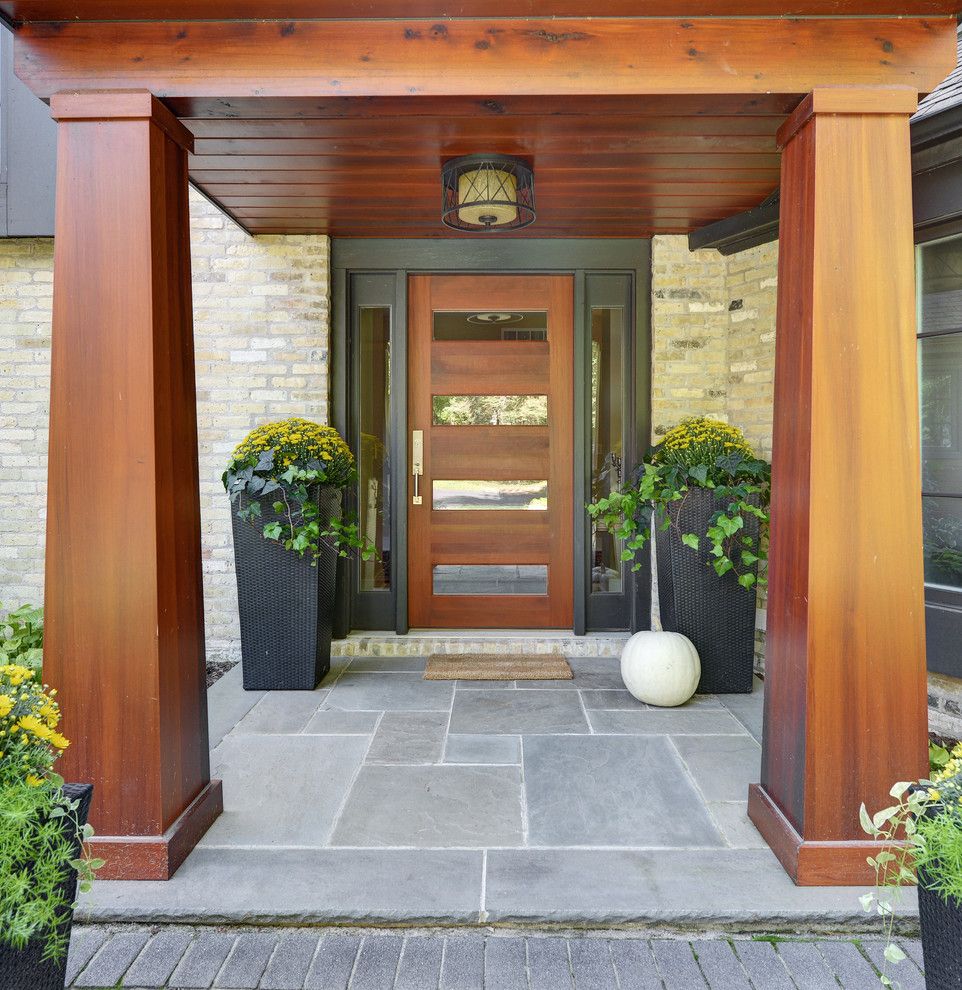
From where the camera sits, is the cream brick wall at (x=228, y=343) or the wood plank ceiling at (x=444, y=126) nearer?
the wood plank ceiling at (x=444, y=126)

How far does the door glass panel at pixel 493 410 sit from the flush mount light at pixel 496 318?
1.44 feet

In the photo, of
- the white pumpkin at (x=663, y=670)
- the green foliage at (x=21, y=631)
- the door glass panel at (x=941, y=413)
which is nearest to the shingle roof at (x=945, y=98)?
the door glass panel at (x=941, y=413)

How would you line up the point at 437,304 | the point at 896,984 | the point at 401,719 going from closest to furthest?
1. the point at 896,984
2. the point at 401,719
3. the point at 437,304

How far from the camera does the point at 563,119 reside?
2.30 metres

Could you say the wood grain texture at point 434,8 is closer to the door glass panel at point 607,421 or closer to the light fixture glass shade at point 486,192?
the light fixture glass shade at point 486,192

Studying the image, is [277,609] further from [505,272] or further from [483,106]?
[483,106]

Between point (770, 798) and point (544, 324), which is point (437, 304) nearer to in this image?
point (544, 324)

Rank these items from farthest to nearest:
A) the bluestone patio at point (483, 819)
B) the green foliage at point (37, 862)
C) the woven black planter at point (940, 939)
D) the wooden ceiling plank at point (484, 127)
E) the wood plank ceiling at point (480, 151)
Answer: the wooden ceiling plank at point (484, 127), the wood plank ceiling at point (480, 151), the bluestone patio at point (483, 819), the woven black planter at point (940, 939), the green foliage at point (37, 862)

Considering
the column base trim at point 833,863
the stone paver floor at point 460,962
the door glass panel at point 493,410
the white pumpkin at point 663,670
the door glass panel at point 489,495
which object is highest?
the door glass panel at point 493,410

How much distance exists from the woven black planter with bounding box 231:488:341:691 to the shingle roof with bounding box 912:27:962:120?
9.87 ft

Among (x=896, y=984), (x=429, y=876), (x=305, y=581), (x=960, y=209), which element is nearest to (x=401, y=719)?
(x=305, y=581)

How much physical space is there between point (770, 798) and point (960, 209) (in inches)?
93.7

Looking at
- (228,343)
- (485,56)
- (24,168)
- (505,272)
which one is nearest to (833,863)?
(485,56)

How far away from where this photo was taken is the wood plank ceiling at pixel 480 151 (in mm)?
2111
